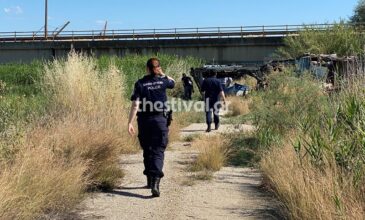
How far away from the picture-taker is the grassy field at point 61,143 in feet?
18.7

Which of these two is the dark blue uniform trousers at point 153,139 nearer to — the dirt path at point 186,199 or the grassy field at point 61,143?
the dirt path at point 186,199

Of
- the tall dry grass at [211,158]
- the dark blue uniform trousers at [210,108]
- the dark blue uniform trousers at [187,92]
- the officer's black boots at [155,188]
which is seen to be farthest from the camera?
the dark blue uniform trousers at [187,92]

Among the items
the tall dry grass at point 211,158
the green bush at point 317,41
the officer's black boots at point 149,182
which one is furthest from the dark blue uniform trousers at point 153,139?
the green bush at point 317,41

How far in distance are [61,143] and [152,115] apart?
1.44 m

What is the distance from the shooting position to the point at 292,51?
137 ft

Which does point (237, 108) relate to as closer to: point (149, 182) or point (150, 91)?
point (149, 182)

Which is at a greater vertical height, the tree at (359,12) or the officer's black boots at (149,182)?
the tree at (359,12)

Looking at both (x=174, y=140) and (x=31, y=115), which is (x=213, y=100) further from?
(x=31, y=115)

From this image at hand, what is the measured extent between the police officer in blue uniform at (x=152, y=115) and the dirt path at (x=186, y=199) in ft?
1.36

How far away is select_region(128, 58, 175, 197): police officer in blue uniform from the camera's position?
23.1ft

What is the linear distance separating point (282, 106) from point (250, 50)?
3646 centimetres

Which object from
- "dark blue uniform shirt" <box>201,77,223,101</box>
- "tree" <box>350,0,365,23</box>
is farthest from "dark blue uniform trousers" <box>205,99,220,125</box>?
"tree" <box>350,0,365,23</box>

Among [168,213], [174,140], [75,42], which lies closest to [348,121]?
[168,213]

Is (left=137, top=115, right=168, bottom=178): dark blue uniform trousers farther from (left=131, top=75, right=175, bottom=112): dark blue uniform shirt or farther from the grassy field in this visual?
the grassy field
